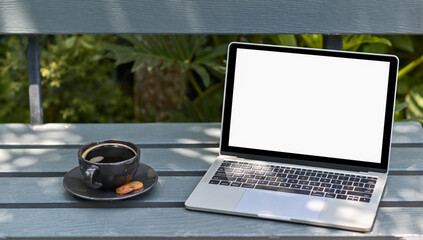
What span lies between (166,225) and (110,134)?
0.57 meters

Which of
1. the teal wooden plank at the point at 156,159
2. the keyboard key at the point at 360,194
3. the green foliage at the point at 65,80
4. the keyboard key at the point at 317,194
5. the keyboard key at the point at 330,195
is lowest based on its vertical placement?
the green foliage at the point at 65,80

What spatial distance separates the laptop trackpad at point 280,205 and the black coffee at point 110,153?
270 mm

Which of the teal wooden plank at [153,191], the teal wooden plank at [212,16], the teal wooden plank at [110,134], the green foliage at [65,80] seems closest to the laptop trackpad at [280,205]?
the teal wooden plank at [153,191]

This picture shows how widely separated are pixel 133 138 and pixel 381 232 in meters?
0.75

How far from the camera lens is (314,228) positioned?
1.08 m

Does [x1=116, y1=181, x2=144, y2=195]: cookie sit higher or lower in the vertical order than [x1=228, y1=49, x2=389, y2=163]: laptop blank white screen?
lower

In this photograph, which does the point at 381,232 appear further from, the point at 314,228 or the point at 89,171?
the point at 89,171

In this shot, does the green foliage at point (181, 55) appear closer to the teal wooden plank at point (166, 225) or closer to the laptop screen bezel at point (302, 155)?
the laptop screen bezel at point (302, 155)

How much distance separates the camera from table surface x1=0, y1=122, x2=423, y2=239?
3.53 ft

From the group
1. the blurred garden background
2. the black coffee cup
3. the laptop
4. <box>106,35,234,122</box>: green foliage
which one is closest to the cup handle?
the black coffee cup

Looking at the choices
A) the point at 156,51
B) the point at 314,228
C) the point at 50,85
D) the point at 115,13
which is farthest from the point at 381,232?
the point at 50,85

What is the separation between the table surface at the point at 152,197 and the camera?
1.08 m

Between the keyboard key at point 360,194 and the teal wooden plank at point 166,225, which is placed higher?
the keyboard key at point 360,194

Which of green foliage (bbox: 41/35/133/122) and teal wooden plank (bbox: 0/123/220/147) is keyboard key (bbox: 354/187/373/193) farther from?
green foliage (bbox: 41/35/133/122)
